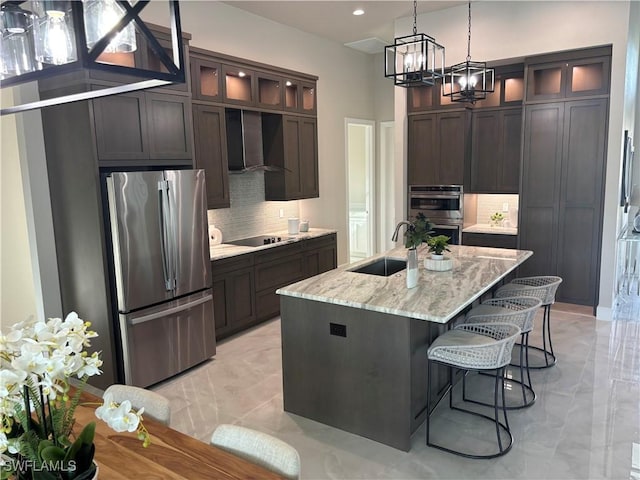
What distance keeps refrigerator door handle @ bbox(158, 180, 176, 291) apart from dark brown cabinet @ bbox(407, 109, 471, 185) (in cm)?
368

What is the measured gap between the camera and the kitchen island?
2910 mm

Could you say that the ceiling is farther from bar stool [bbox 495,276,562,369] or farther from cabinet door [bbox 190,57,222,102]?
bar stool [bbox 495,276,562,369]

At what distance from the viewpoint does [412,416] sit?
300 centimetres

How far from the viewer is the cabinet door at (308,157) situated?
6.20 metres

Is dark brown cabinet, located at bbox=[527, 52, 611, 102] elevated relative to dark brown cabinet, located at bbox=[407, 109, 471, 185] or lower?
elevated

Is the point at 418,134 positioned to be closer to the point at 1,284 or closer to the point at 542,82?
the point at 542,82

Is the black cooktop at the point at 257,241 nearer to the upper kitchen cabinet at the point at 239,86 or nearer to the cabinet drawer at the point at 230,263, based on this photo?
the cabinet drawer at the point at 230,263


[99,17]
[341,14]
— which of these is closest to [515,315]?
[99,17]

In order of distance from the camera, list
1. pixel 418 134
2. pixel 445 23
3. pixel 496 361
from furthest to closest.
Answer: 1. pixel 418 134
2. pixel 445 23
3. pixel 496 361

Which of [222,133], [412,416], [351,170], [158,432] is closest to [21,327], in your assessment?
[158,432]

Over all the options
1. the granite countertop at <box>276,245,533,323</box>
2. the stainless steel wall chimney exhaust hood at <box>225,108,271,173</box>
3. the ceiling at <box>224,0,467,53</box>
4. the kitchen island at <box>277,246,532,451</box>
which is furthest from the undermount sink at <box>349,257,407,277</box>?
the ceiling at <box>224,0,467,53</box>

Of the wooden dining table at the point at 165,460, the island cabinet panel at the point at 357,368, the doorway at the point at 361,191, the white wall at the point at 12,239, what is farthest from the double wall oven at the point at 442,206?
the wooden dining table at the point at 165,460

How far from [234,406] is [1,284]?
2083 millimetres

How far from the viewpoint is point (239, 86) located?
5.31 metres
